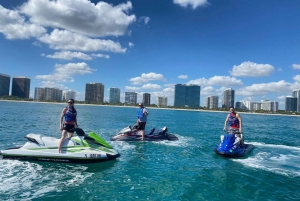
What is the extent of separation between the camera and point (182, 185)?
8.20 meters

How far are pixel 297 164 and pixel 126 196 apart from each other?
10.2m

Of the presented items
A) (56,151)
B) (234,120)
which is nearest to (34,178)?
(56,151)

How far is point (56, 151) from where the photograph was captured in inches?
406

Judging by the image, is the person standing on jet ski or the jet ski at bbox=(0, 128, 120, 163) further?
the person standing on jet ski

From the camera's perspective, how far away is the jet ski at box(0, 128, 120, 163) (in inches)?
403

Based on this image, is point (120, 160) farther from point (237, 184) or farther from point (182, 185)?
point (237, 184)

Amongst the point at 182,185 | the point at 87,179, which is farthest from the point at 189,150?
the point at 87,179

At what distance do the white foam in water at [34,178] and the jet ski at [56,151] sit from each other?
36 cm

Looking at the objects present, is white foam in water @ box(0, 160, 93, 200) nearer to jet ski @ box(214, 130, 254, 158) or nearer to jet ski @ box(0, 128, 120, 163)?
jet ski @ box(0, 128, 120, 163)

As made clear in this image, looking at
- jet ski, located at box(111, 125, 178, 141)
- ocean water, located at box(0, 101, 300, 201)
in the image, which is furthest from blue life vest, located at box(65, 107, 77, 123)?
jet ski, located at box(111, 125, 178, 141)

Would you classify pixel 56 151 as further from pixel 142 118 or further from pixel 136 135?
pixel 142 118

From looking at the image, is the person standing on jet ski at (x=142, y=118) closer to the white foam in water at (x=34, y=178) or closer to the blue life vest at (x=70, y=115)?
the blue life vest at (x=70, y=115)

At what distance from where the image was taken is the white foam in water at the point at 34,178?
7078 millimetres

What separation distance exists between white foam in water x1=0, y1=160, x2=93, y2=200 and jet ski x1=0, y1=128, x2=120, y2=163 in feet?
1.19
